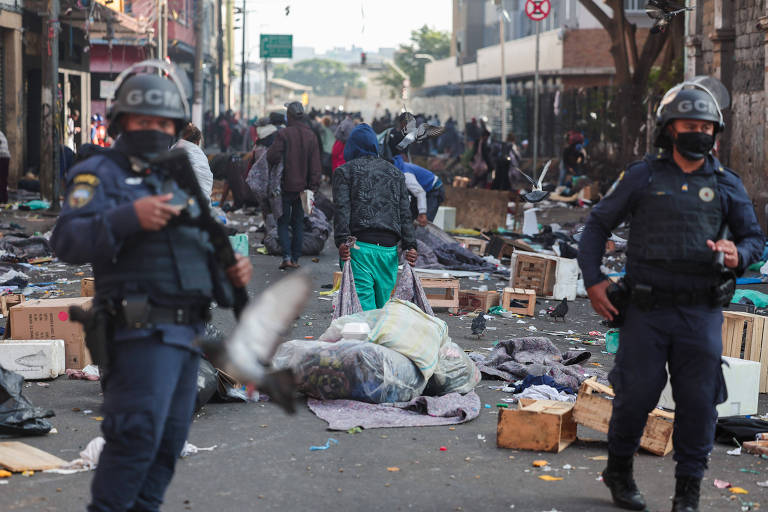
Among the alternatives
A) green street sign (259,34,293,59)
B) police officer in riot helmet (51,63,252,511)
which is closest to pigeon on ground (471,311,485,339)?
police officer in riot helmet (51,63,252,511)

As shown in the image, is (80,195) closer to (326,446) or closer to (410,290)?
(326,446)

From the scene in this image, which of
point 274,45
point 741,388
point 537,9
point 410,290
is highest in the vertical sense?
point 274,45

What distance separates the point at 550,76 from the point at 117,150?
1732 inches

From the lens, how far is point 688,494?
5078mm

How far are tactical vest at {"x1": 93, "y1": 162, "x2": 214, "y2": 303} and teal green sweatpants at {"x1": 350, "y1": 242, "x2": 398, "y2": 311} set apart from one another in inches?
174

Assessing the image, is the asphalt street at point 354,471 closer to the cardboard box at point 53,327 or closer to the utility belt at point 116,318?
the cardboard box at point 53,327

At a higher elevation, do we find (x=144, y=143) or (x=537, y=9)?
(x=537, y=9)

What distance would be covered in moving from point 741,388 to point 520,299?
4.82 m

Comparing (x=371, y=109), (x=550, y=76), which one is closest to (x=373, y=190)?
(x=550, y=76)

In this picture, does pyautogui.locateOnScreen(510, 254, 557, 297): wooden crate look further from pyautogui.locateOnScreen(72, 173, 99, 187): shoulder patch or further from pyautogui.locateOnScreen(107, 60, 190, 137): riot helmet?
pyautogui.locateOnScreen(72, 173, 99, 187): shoulder patch

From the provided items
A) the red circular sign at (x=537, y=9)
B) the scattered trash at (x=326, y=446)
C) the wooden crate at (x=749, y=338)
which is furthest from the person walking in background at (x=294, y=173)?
the red circular sign at (x=537, y=9)

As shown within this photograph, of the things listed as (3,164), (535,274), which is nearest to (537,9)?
(3,164)

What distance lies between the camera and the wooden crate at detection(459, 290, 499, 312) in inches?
464

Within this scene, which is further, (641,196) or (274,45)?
(274,45)
